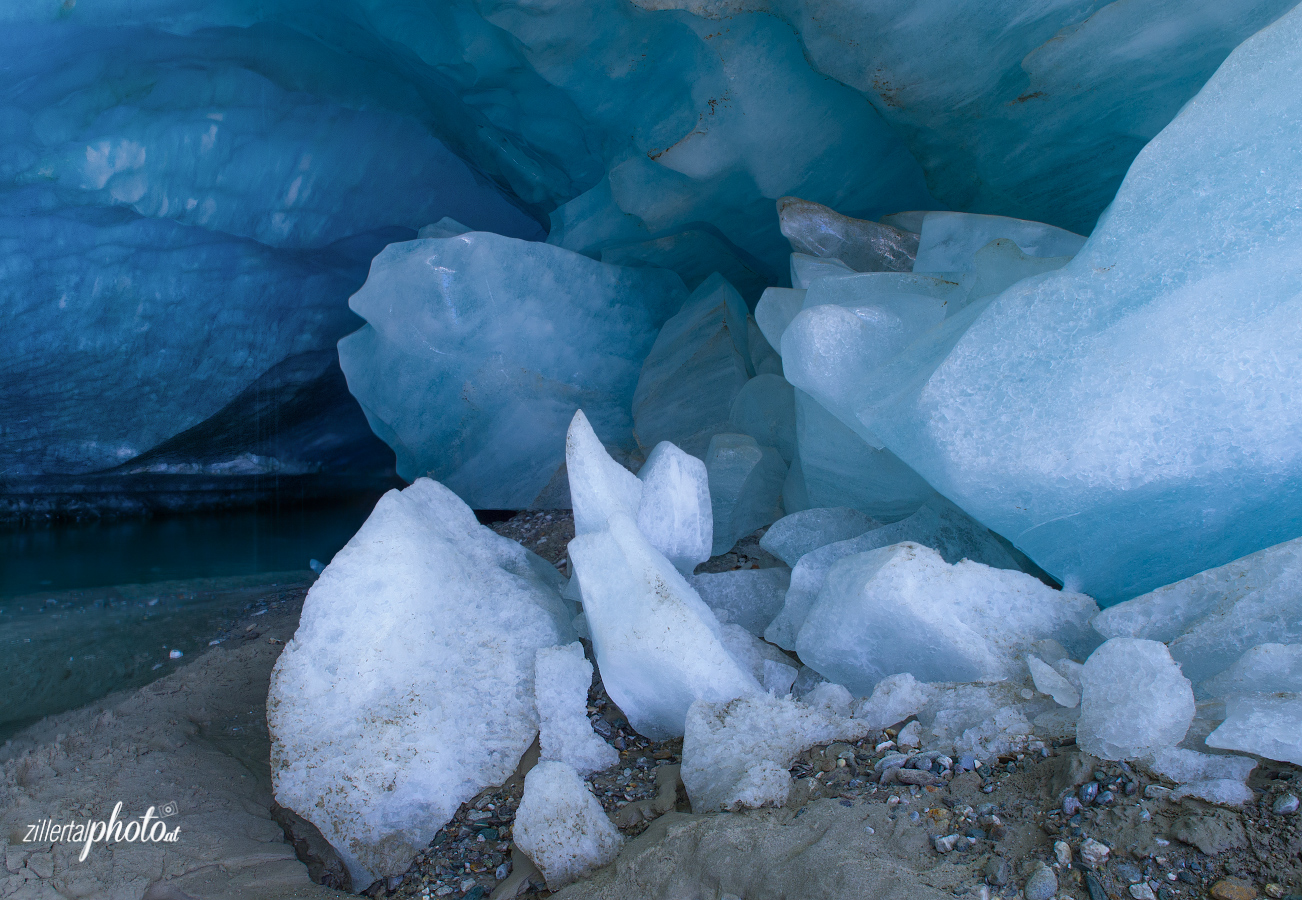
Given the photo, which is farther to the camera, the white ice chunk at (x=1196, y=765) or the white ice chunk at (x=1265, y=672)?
the white ice chunk at (x=1265, y=672)

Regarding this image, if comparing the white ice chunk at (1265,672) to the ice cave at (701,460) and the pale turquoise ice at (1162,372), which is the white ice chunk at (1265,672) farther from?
the pale turquoise ice at (1162,372)

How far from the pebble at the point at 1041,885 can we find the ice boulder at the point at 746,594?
3.21ft

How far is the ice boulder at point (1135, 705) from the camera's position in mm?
958

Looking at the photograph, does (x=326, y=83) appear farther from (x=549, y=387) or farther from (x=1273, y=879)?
(x=1273, y=879)

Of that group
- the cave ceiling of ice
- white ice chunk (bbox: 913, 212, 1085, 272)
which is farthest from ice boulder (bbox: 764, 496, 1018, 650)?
the cave ceiling of ice

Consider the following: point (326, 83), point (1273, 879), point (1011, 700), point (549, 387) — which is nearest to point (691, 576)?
point (1011, 700)

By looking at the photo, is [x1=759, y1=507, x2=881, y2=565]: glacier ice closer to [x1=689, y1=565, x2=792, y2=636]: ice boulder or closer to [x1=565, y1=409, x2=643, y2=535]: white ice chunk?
[x1=689, y1=565, x2=792, y2=636]: ice boulder

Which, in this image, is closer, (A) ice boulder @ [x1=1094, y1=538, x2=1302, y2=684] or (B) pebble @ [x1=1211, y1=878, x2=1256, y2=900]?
(B) pebble @ [x1=1211, y1=878, x2=1256, y2=900]

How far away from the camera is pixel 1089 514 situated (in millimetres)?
1463

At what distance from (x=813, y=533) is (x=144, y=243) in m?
3.42

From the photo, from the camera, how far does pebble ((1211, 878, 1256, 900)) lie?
29.3 inches

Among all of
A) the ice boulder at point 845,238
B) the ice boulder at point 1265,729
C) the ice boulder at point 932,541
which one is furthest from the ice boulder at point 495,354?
the ice boulder at point 1265,729

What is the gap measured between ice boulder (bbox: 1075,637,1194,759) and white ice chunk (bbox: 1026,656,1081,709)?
0.39 feet

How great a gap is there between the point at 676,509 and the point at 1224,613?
1.05m
